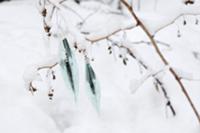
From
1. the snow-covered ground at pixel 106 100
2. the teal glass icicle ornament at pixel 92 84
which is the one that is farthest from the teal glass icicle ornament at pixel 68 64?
the snow-covered ground at pixel 106 100

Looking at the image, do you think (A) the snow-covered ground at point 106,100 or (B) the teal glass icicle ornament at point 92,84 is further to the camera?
(A) the snow-covered ground at point 106,100

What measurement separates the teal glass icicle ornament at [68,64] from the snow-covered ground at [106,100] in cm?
20

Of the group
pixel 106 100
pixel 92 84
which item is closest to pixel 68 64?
pixel 92 84

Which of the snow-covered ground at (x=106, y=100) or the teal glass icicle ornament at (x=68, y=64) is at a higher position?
the teal glass icicle ornament at (x=68, y=64)

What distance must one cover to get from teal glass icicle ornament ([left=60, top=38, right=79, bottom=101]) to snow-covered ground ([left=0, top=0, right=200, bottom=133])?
0.64 ft

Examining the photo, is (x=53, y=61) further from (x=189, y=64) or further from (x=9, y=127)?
(x=189, y=64)

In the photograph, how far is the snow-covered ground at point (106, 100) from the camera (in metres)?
1.55

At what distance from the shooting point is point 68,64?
1355 millimetres

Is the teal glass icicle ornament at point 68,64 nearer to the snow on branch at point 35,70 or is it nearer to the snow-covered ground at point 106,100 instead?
the snow on branch at point 35,70

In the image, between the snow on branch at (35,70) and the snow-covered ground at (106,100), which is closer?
the snow on branch at (35,70)

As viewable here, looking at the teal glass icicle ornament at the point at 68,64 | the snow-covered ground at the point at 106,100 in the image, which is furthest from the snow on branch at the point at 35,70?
the snow-covered ground at the point at 106,100

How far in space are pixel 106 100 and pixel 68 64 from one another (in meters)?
0.33

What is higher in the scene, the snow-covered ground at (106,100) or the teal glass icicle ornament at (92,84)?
the teal glass icicle ornament at (92,84)

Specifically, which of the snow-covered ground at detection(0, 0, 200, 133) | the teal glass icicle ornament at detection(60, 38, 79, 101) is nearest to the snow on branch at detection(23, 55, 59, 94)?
the teal glass icicle ornament at detection(60, 38, 79, 101)
